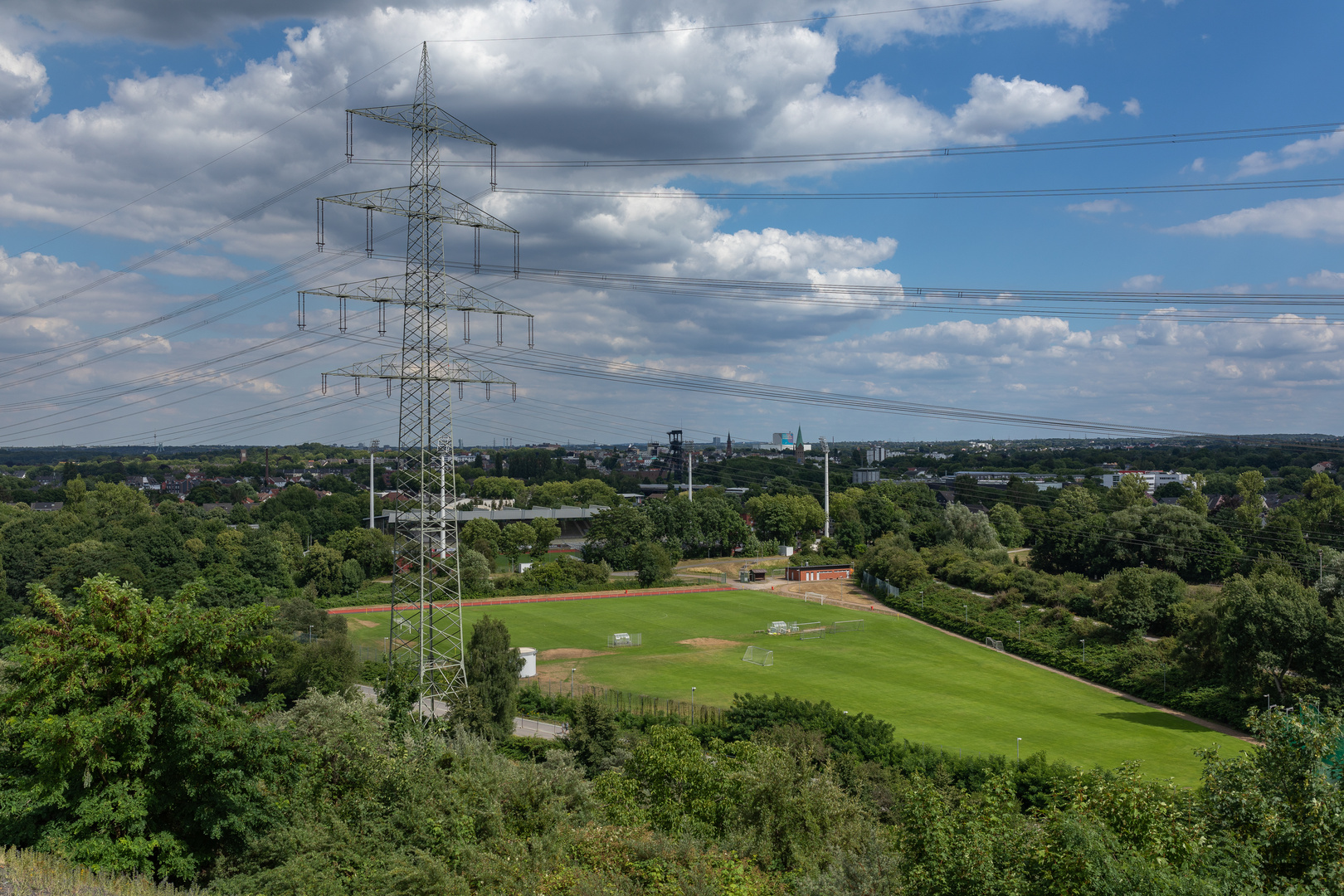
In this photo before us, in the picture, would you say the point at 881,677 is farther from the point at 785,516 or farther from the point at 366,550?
the point at 785,516

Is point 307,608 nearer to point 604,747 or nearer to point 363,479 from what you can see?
point 604,747

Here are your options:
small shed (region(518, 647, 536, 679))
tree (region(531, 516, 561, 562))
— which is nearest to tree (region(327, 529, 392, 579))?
tree (region(531, 516, 561, 562))

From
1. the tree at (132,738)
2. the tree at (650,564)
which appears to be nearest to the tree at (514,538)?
the tree at (650,564)

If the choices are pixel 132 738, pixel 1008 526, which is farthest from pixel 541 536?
pixel 132 738

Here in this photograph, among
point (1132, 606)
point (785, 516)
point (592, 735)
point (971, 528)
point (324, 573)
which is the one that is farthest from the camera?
point (785, 516)

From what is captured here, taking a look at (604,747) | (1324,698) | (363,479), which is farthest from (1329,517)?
(363,479)

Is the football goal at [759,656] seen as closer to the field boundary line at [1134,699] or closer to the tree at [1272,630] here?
the field boundary line at [1134,699]

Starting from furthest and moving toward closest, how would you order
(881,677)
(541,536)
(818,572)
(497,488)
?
(497,488) < (541,536) < (818,572) < (881,677)
